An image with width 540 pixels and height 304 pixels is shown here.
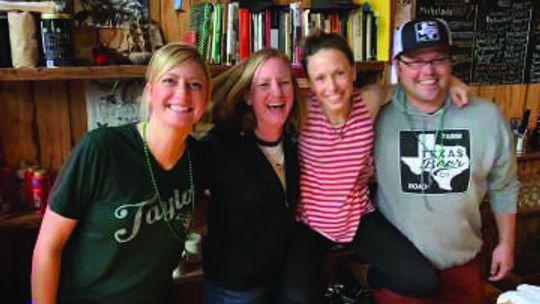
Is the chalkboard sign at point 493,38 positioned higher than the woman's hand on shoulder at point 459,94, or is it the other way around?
the chalkboard sign at point 493,38

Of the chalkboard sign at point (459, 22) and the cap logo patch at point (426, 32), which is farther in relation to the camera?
the chalkboard sign at point (459, 22)

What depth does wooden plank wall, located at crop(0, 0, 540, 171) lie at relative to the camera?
2029 mm

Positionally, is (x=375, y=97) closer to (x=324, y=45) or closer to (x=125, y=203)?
(x=324, y=45)

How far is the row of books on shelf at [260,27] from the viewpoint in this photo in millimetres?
2102

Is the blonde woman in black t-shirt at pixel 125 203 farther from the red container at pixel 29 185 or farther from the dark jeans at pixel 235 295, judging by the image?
the red container at pixel 29 185

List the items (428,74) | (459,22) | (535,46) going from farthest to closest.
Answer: (535,46) → (459,22) → (428,74)

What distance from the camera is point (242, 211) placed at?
1.60 meters

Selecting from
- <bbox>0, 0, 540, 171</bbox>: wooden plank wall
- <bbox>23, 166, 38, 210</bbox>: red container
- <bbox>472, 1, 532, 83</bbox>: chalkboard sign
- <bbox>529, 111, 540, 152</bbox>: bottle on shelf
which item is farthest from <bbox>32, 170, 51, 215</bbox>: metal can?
<bbox>529, 111, 540, 152</bbox>: bottle on shelf

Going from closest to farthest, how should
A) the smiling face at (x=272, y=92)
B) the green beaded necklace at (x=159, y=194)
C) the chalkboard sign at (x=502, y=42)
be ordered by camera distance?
the green beaded necklace at (x=159, y=194) < the smiling face at (x=272, y=92) < the chalkboard sign at (x=502, y=42)

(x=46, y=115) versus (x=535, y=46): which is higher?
(x=535, y=46)

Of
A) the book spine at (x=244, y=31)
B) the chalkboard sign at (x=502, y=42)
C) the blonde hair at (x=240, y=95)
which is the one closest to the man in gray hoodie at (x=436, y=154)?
the blonde hair at (x=240, y=95)

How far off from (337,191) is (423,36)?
616 mm

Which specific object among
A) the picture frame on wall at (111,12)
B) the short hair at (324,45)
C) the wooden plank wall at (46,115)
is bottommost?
the wooden plank wall at (46,115)

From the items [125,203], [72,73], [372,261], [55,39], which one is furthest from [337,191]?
[55,39]
